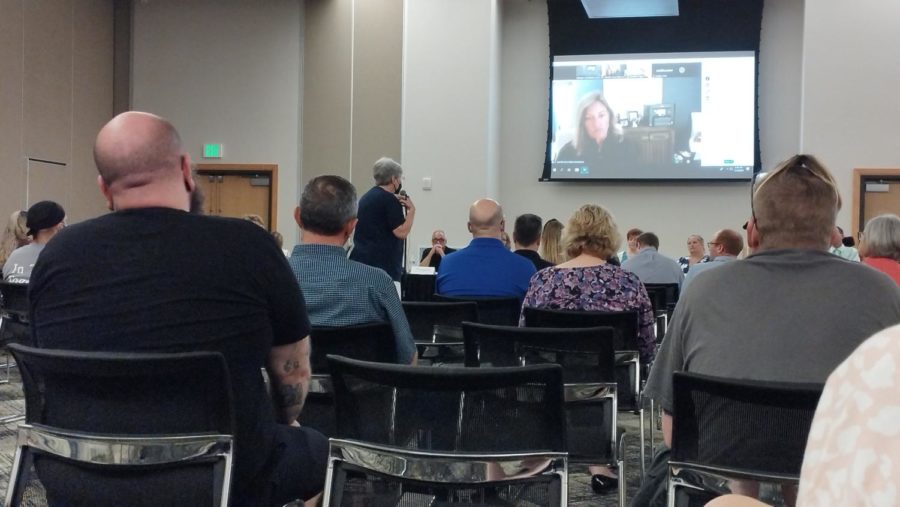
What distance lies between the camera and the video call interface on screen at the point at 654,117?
923 cm

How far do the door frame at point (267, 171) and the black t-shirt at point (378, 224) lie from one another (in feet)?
18.2

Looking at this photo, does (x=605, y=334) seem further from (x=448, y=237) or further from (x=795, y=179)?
(x=448, y=237)

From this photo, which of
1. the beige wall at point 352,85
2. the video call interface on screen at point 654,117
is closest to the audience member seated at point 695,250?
the video call interface on screen at point 654,117

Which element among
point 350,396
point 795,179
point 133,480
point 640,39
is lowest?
point 133,480

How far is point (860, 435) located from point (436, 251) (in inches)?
297

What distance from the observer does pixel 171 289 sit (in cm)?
154

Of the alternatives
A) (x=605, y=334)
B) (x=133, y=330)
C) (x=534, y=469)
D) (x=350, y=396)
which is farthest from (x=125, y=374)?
(x=605, y=334)

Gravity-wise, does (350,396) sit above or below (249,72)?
below

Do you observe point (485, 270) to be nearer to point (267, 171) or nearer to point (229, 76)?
point (267, 171)

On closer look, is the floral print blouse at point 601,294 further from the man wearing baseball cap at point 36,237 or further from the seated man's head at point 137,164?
the man wearing baseball cap at point 36,237

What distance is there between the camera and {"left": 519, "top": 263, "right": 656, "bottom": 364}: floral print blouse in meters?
3.07

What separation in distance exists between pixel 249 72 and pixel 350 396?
9514 mm

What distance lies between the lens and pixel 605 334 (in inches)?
91.5

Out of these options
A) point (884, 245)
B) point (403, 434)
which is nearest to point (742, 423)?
point (403, 434)
